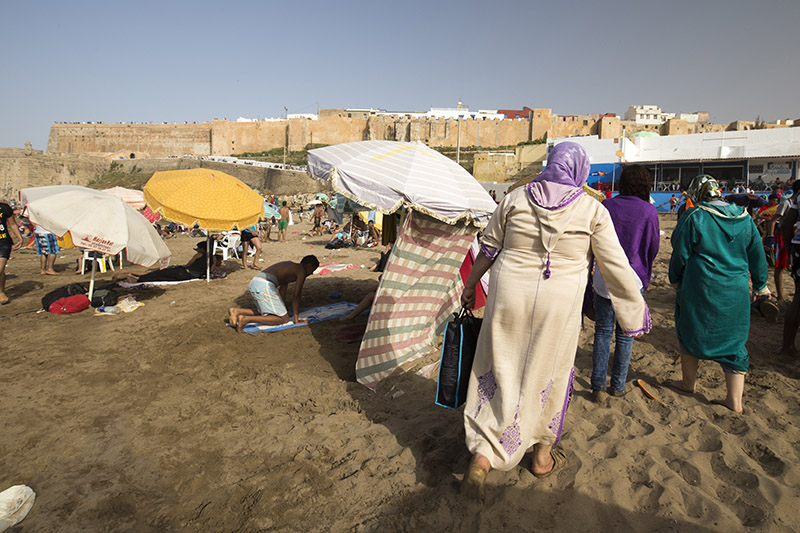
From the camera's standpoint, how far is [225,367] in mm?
4215

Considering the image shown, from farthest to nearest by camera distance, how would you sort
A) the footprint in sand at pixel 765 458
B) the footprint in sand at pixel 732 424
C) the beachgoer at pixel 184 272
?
the beachgoer at pixel 184 272 < the footprint in sand at pixel 732 424 < the footprint in sand at pixel 765 458

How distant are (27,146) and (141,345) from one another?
170 ft

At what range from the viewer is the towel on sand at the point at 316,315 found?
5.18 metres

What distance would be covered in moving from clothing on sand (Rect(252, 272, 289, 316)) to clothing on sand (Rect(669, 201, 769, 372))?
3.99 m

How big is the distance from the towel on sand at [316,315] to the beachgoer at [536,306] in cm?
347

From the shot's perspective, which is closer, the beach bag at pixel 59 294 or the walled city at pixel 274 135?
the beach bag at pixel 59 294

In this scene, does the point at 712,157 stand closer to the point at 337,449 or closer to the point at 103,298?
the point at 103,298

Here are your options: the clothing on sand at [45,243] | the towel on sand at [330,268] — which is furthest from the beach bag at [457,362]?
the clothing on sand at [45,243]

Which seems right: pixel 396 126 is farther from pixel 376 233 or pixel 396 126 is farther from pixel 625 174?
pixel 625 174

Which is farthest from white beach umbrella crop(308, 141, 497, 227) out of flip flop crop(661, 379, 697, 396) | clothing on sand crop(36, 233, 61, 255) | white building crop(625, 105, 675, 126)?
white building crop(625, 105, 675, 126)

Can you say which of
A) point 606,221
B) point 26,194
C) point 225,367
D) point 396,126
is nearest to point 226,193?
point 26,194

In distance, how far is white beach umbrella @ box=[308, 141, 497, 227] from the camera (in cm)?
371

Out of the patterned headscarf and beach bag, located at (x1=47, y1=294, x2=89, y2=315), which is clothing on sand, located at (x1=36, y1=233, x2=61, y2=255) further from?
the patterned headscarf

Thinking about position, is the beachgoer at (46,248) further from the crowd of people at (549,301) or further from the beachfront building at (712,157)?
the beachfront building at (712,157)
